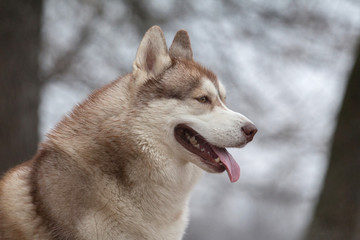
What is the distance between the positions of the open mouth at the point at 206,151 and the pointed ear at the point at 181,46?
990 millimetres

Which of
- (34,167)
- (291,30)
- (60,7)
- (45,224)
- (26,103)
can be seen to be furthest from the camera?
(60,7)

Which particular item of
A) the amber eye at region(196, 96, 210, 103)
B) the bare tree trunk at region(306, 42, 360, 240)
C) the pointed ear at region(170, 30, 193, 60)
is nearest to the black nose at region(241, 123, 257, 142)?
the amber eye at region(196, 96, 210, 103)

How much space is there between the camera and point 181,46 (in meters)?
4.25

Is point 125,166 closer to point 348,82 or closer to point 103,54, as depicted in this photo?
point 348,82

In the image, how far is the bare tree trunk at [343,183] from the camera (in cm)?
695

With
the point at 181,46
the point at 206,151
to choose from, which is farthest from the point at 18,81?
the point at 206,151

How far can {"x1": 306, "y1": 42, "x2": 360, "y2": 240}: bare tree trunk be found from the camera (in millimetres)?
6949

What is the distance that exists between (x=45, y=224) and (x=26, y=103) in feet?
12.9

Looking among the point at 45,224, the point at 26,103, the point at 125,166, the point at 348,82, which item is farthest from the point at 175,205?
the point at 348,82

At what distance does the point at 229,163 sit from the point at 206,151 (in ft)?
0.67

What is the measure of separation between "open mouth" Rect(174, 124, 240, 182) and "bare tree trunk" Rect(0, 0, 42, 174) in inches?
148

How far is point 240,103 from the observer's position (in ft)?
33.4

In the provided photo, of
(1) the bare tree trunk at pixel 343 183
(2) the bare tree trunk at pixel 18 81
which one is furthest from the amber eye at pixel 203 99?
(1) the bare tree trunk at pixel 343 183

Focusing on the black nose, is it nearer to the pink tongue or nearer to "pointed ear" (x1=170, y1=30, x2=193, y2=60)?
the pink tongue
